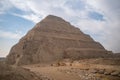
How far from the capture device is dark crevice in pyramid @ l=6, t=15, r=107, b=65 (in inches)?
2119

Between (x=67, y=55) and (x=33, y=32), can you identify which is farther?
(x=33, y=32)

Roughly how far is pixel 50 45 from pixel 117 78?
38.0 meters

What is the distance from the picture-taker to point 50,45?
5769cm

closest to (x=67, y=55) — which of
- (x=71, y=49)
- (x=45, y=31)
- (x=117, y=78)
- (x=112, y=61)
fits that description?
(x=71, y=49)

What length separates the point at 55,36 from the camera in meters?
62.8

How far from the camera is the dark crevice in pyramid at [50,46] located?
53.8 m

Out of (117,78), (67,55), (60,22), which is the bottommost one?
(117,78)

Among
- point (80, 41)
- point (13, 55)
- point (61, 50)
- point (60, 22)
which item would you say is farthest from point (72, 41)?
point (13, 55)

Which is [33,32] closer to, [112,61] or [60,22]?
[60,22]

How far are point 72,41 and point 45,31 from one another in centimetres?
929

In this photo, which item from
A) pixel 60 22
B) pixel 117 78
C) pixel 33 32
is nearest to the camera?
pixel 117 78

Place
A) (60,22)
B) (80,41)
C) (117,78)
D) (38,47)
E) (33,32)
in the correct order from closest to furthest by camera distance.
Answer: (117,78) < (38,47) < (33,32) < (80,41) < (60,22)

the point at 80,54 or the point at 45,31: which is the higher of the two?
Result: the point at 45,31

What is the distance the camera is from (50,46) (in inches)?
2260
